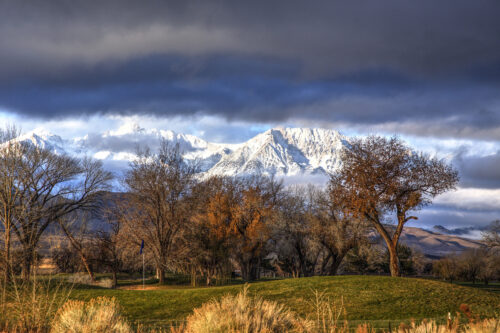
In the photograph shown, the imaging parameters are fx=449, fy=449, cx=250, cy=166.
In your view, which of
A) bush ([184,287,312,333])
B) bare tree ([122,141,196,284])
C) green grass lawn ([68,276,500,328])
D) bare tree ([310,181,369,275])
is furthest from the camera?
bare tree ([310,181,369,275])

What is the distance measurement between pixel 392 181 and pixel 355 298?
38.5ft

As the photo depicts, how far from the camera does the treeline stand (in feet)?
111

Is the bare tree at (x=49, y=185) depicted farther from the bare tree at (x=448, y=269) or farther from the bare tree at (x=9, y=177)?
the bare tree at (x=448, y=269)

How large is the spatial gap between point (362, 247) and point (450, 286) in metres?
21.9

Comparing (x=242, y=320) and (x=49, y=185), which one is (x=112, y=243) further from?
(x=242, y=320)

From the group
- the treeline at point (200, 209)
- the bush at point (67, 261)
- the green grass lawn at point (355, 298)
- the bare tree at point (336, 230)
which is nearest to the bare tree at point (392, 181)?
the treeline at point (200, 209)

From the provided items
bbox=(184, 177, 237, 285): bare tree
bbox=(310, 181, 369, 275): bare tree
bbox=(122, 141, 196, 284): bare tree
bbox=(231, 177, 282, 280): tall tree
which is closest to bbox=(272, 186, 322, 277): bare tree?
bbox=(310, 181, 369, 275): bare tree

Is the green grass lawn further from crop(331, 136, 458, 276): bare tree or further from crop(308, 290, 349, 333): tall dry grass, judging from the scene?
crop(331, 136, 458, 276): bare tree

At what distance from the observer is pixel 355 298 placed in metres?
24.3

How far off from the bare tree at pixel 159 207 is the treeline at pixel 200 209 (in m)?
0.09

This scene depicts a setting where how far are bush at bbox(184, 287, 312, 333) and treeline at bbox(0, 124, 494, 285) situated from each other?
22.9 meters

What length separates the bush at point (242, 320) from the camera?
30.8 ft

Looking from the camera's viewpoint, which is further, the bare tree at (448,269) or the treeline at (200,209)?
the bare tree at (448,269)

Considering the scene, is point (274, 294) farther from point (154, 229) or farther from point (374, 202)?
point (154, 229)
